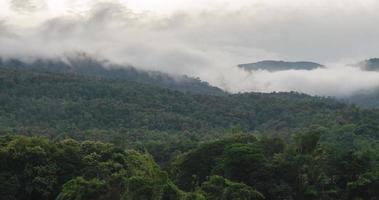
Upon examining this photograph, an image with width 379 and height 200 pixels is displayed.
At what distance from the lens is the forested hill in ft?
418

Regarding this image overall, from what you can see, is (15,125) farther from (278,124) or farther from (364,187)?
(364,187)

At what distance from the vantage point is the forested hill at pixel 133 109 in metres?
128

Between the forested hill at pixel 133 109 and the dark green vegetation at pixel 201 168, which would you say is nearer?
the dark green vegetation at pixel 201 168

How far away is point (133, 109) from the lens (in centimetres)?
13575

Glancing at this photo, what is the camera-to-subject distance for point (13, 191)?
4306cm

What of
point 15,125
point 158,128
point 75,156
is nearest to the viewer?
point 75,156

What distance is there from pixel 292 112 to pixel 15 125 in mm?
64881

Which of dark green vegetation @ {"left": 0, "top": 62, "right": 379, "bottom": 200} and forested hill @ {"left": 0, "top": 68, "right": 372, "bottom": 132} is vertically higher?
forested hill @ {"left": 0, "top": 68, "right": 372, "bottom": 132}

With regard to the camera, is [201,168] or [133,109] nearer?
[201,168]

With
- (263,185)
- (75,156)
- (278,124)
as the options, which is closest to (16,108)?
(278,124)

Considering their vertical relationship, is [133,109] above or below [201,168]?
above

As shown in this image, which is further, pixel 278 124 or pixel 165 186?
pixel 278 124

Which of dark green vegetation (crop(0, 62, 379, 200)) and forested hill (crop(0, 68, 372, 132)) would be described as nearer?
dark green vegetation (crop(0, 62, 379, 200))

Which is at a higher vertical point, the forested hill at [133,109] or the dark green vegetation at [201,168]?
the forested hill at [133,109]
